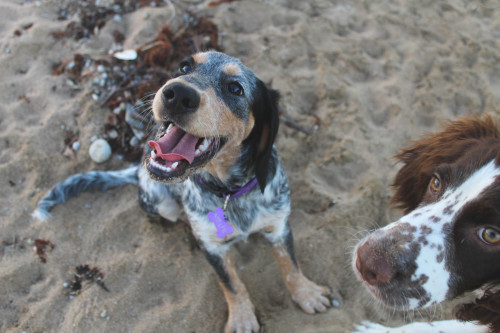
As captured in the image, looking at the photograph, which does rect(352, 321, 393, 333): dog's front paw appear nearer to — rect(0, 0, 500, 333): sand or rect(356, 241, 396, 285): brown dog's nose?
rect(0, 0, 500, 333): sand

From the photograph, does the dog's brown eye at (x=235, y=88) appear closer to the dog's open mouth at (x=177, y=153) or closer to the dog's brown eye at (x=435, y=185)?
the dog's open mouth at (x=177, y=153)

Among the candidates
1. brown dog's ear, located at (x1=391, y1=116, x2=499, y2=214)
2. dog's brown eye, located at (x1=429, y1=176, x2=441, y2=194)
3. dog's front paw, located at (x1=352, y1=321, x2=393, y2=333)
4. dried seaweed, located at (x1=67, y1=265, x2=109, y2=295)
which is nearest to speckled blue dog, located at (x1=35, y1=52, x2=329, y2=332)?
dog's front paw, located at (x1=352, y1=321, x2=393, y2=333)

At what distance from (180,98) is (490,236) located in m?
1.71

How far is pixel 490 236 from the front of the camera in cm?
177

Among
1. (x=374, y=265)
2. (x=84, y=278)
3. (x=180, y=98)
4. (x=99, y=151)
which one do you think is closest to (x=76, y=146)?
(x=99, y=151)

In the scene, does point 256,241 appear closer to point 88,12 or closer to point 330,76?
point 330,76

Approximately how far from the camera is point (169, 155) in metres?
2.13

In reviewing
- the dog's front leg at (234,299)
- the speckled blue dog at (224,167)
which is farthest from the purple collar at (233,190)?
the dog's front leg at (234,299)

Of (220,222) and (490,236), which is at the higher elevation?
(490,236)

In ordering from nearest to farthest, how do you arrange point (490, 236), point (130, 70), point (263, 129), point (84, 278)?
point (490, 236) < point (263, 129) < point (84, 278) < point (130, 70)

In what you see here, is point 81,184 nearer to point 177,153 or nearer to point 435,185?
point 177,153

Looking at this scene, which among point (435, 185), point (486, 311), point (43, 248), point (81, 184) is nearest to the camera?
point (486, 311)

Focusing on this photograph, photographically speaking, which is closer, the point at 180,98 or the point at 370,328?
the point at 180,98

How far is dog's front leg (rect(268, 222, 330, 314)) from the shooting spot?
2.93 m
